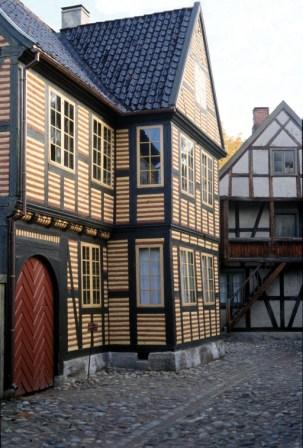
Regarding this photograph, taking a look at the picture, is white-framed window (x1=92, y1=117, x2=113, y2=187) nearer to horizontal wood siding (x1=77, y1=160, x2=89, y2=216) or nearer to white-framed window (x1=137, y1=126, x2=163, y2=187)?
horizontal wood siding (x1=77, y1=160, x2=89, y2=216)

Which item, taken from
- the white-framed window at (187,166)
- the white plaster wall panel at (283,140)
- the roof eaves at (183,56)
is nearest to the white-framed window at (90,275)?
the white-framed window at (187,166)

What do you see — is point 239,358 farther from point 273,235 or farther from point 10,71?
point 10,71

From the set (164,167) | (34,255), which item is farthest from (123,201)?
(34,255)

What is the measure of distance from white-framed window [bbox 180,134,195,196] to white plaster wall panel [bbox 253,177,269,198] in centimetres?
881

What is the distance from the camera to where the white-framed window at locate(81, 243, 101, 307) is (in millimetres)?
16203

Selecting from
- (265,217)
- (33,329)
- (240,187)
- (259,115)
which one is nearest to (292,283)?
(265,217)

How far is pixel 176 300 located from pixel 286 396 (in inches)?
209

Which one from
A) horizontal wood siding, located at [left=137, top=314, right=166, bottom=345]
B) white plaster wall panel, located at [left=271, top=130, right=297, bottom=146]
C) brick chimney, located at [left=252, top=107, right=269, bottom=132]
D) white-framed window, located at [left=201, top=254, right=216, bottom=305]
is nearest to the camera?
horizontal wood siding, located at [left=137, top=314, right=166, bottom=345]

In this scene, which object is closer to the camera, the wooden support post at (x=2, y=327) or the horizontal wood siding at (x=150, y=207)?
the wooden support post at (x=2, y=327)

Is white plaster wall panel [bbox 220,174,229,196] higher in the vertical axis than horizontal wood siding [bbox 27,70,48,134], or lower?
higher

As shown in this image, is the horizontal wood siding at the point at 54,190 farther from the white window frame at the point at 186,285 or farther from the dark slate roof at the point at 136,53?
the white window frame at the point at 186,285

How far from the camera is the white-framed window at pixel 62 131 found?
14375 millimetres

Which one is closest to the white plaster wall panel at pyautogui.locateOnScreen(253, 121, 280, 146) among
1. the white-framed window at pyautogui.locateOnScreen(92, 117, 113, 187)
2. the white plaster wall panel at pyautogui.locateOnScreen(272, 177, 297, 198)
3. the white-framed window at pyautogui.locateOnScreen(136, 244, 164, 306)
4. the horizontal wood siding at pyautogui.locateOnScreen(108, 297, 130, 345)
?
the white plaster wall panel at pyautogui.locateOnScreen(272, 177, 297, 198)

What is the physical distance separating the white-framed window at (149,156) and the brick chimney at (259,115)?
47.2ft
